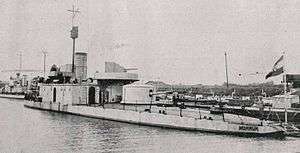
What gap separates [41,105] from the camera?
47.2m

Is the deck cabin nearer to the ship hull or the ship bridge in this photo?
the ship bridge

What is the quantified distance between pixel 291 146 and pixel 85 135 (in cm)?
1209

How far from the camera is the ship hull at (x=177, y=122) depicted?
73.3 ft

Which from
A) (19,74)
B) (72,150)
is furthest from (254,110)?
(19,74)

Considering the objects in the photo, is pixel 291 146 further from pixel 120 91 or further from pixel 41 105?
pixel 41 105

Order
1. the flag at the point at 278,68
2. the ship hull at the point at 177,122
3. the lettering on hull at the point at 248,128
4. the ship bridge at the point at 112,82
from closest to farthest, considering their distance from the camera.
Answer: the ship hull at the point at 177,122 → the lettering on hull at the point at 248,128 → the flag at the point at 278,68 → the ship bridge at the point at 112,82

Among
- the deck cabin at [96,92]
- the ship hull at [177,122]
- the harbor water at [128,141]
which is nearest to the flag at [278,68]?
the ship hull at [177,122]

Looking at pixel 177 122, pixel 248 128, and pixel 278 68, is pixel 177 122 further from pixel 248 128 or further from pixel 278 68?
pixel 278 68

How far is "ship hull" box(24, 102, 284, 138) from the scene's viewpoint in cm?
2233

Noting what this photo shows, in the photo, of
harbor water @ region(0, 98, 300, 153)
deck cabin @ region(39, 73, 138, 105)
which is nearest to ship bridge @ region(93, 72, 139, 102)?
deck cabin @ region(39, 73, 138, 105)

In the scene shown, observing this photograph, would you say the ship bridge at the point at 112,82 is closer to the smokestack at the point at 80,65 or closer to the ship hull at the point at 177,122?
the ship hull at the point at 177,122

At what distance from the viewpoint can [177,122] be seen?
85.3 ft

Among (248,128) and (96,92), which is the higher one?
(96,92)

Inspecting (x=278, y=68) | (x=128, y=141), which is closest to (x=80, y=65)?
(x=128, y=141)
